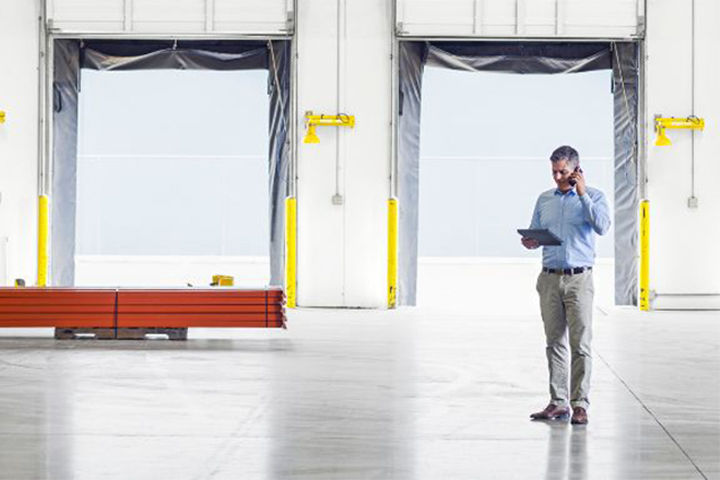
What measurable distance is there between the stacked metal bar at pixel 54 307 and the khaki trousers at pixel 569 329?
21.5ft

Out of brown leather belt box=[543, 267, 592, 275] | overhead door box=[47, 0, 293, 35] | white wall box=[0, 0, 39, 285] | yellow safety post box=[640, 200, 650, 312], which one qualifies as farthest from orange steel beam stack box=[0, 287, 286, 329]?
yellow safety post box=[640, 200, 650, 312]

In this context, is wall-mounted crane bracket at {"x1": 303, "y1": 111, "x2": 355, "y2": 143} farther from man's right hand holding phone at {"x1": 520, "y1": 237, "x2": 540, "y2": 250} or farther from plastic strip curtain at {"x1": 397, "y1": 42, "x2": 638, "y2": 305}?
man's right hand holding phone at {"x1": 520, "y1": 237, "x2": 540, "y2": 250}

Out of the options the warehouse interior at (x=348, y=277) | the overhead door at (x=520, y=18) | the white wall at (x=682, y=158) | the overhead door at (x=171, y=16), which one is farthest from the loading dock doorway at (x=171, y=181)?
the white wall at (x=682, y=158)

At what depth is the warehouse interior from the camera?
741cm

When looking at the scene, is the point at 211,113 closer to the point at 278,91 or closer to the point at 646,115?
the point at 278,91

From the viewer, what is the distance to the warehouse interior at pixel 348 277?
741 centimetres

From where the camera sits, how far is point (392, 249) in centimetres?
1945

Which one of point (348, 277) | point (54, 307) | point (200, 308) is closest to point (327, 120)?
point (348, 277)

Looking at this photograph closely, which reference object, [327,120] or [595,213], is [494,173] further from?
[595,213]

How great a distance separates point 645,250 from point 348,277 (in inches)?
194

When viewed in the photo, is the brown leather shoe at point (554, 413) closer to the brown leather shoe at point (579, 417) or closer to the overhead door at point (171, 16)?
the brown leather shoe at point (579, 417)

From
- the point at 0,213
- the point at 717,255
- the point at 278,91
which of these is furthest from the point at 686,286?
the point at 0,213

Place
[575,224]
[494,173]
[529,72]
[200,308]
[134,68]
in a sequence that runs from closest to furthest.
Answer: [575,224] → [200,308] → [529,72] → [134,68] → [494,173]

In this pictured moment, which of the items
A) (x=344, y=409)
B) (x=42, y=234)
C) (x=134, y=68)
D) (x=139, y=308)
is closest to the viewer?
(x=344, y=409)
